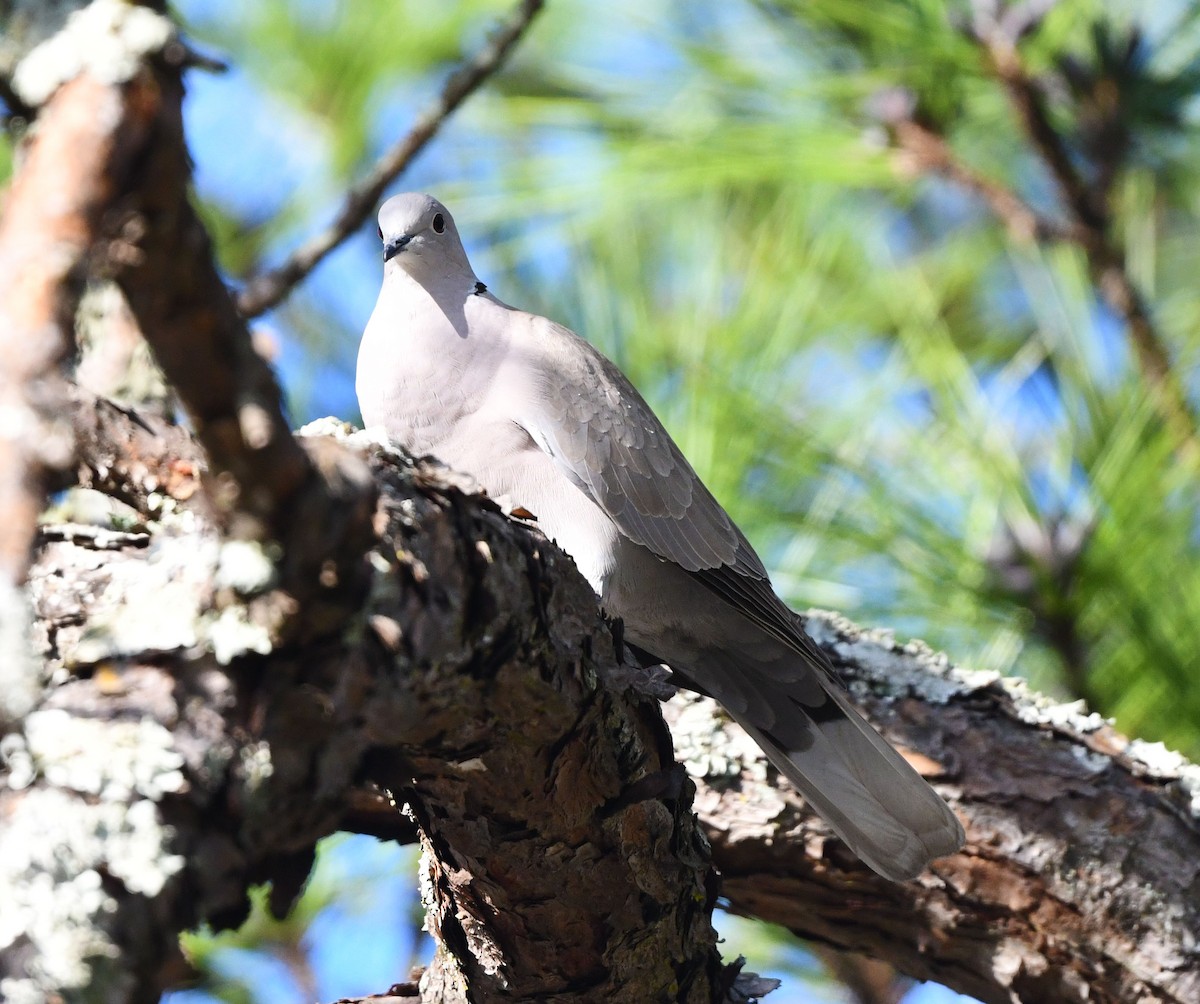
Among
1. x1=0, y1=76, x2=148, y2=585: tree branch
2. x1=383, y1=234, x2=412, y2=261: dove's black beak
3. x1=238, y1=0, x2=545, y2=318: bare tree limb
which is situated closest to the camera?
x1=0, y1=76, x2=148, y2=585: tree branch

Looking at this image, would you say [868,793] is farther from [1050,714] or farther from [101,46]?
[101,46]

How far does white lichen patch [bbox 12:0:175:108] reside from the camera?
83 cm

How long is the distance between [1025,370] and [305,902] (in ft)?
7.56

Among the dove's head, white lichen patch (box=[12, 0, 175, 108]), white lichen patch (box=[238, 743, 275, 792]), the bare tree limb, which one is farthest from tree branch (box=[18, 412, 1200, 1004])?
the bare tree limb

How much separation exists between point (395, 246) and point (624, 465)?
64 cm

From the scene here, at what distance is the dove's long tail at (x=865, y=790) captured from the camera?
2178 mm

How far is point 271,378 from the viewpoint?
94 centimetres

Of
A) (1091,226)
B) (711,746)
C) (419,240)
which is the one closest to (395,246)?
(419,240)

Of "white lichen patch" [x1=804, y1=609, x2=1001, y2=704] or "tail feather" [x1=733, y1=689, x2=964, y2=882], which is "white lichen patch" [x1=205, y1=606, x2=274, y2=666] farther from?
"white lichen patch" [x1=804, y1=609, x2=1001, y2=704]

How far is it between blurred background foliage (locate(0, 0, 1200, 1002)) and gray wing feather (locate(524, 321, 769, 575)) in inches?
18.4

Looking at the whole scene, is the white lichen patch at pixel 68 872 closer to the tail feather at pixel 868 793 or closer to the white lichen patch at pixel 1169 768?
the tail feather at pixel 868 793

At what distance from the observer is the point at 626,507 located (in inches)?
95.9

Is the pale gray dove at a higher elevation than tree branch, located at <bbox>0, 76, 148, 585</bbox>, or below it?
higher

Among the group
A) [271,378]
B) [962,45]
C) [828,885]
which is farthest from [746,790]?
[962,45]
